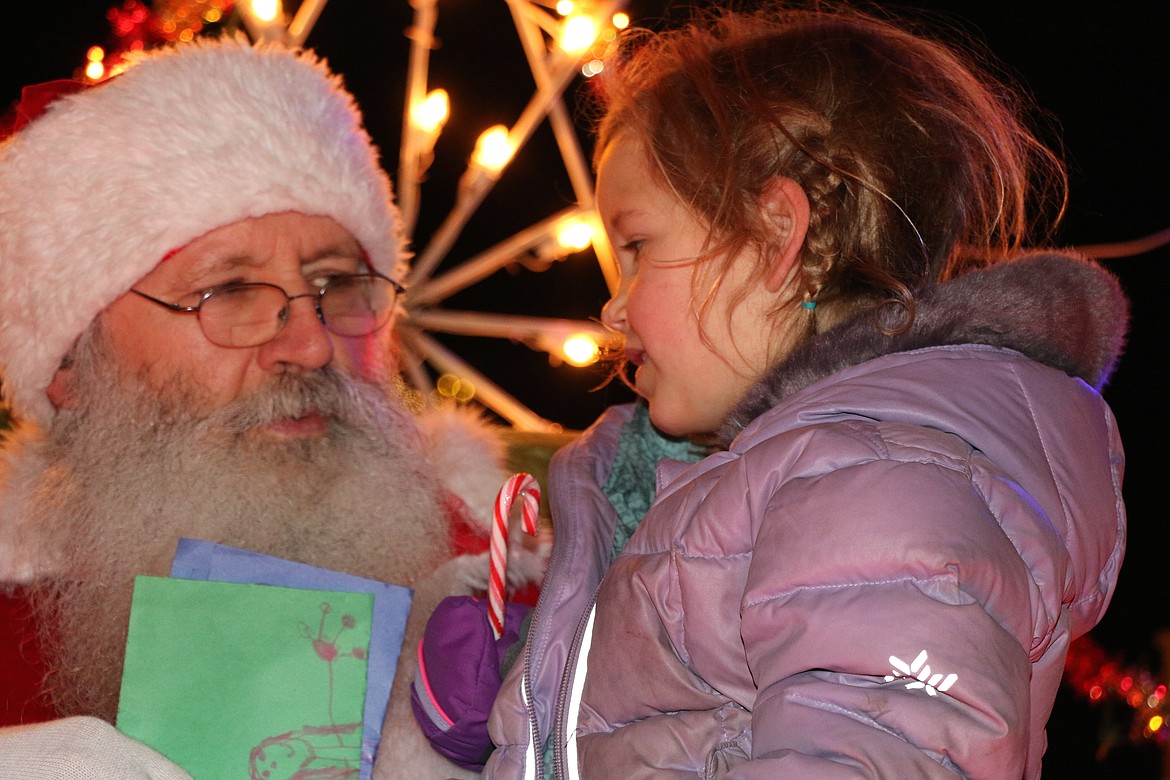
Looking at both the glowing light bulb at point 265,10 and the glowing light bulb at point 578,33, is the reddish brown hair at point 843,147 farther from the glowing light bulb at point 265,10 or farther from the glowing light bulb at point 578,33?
the glowing light bulb at point 265,10

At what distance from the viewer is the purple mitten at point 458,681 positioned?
4.71ft

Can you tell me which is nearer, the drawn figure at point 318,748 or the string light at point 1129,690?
the drawn figure at point 318,748

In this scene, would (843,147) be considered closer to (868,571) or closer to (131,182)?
(868,571)

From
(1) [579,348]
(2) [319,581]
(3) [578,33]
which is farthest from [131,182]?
A: (3) [578,33]

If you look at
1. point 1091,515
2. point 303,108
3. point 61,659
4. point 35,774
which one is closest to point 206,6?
point 303,108

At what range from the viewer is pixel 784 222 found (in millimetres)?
→ 1417

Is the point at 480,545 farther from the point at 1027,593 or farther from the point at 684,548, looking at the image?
the point at 1027,593

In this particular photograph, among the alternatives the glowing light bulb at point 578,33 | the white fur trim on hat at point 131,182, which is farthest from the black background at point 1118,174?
the white fur trim on hat at point 131,182

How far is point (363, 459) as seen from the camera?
183 centimetres

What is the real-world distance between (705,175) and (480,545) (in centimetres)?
89

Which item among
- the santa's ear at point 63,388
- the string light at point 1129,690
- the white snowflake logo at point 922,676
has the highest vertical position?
the santa's ear at point 63,388

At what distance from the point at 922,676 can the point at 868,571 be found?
0.10m

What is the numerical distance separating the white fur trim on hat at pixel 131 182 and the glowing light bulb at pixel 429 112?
197 cm

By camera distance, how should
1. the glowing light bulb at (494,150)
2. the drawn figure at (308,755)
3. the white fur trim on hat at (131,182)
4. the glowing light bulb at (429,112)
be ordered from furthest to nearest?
the glowing light bulb at (494,150)
the glowing light bulb at (429,112)
the white fur trim on hat at (131,182)
the drawn figure at (308,755)
